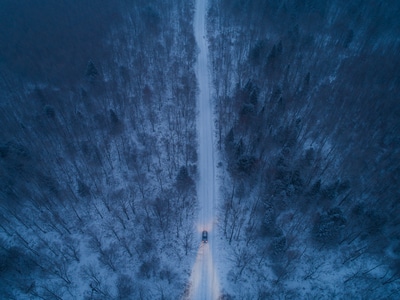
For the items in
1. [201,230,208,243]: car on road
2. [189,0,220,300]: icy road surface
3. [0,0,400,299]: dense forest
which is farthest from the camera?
[201,230,208,243]: car on road

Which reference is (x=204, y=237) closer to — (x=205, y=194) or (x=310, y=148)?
(x=205, y=194)

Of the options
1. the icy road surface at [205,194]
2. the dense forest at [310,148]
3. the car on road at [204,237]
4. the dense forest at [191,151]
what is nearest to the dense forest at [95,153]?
the dense forest at [191,151]

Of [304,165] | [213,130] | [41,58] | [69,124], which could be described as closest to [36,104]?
[69,124]

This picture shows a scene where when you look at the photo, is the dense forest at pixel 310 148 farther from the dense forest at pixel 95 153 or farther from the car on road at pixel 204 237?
the dense forest at pixel 95 153

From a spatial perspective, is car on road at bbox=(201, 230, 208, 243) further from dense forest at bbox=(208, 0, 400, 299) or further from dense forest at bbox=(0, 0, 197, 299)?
dense forest at bbox=(208, 0, 400, 299)

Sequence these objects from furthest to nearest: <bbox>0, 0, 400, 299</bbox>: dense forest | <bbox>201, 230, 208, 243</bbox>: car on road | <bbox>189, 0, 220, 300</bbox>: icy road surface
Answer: <bbox>201, 230, 208, 243</bbox>: car on road < <bbox>0, 0, 400, 299</bbox>: dense forest < <bbox>189, 0, 220, 300</bbox>: icy road surface

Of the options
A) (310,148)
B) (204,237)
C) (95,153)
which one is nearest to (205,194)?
(204,237)

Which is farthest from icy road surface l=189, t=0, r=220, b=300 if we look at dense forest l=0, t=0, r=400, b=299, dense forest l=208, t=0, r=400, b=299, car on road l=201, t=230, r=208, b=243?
dense forest l=208, t=0, r=400, b=299

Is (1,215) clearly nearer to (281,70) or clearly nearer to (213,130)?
(213,130)

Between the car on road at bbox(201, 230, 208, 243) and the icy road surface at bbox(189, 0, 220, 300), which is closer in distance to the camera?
the icy road surface at bbox(189, 0, 220, 300)
